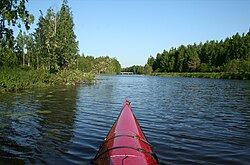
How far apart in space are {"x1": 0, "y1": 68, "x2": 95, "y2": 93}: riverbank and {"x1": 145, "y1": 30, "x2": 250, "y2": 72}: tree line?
182ft

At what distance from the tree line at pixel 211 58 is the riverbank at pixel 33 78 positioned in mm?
55372

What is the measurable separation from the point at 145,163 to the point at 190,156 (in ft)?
10.0

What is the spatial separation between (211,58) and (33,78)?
102 metres

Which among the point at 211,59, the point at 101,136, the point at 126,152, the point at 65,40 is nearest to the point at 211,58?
the point at 211,59

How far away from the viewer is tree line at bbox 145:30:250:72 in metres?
83.5

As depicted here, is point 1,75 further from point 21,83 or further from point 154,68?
point 154,68

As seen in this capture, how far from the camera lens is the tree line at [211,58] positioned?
83.5 meters

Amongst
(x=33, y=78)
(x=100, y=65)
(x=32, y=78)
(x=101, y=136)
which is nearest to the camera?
(x=101, y=136)

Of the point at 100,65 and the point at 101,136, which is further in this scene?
the point at 100,65

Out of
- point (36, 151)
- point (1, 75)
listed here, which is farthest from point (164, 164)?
point (1, 75)

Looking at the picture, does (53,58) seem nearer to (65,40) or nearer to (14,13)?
(65,40)

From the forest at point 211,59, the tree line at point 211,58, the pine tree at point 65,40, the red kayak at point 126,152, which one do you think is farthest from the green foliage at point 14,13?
the tree line at point 211,58

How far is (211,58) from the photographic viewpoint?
372ft

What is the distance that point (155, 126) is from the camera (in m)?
10.7
